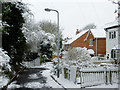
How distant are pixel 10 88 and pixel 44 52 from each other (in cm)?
2258

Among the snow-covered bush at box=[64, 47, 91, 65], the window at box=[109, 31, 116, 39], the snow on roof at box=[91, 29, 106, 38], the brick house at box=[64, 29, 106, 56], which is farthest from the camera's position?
the brick house at box=[64, 29, 106, 56]

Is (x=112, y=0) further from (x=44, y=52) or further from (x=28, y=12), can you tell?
(x=44, y=52)

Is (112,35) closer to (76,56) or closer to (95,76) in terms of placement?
(76,56)

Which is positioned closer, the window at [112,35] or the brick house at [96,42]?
the window at [112,35]

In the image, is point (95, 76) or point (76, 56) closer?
point (95, 76)

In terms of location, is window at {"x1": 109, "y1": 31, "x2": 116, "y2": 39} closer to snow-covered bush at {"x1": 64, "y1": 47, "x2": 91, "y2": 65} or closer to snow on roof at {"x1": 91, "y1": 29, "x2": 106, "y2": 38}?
snow-covered bush at {"x1": 64, "y1": 47, "x2": 91, "y2": 65}

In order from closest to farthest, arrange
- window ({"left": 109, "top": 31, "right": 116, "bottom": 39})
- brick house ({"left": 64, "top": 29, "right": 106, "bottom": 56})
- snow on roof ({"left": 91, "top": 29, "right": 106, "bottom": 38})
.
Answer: window ({"left": 109, "top": 31, "right": 116, "bottom": 39}), snow on roof ({"left": 91, "top": 29, "right": 106, "bottom": 38}), brick house ({"left": 64, "top": 29, "right": 106, "bottom": 56})

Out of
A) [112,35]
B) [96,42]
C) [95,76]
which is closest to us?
[95,76]

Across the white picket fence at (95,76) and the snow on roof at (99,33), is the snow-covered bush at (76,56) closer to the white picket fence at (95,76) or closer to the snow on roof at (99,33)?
the white picket fence at (95,76)

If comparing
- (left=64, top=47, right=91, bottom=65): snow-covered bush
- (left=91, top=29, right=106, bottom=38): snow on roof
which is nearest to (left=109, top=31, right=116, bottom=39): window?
(left=64, top=47, right=91, bottom=65): snow-covered bush

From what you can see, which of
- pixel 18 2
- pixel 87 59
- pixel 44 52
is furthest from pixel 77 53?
pixel 44 52

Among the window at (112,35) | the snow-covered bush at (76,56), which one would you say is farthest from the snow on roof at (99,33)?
the snow-covered bush at (76,56)

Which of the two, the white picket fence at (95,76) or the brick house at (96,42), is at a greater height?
the brick house at (96,42)

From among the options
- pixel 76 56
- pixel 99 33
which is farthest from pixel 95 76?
pixel 99 33
